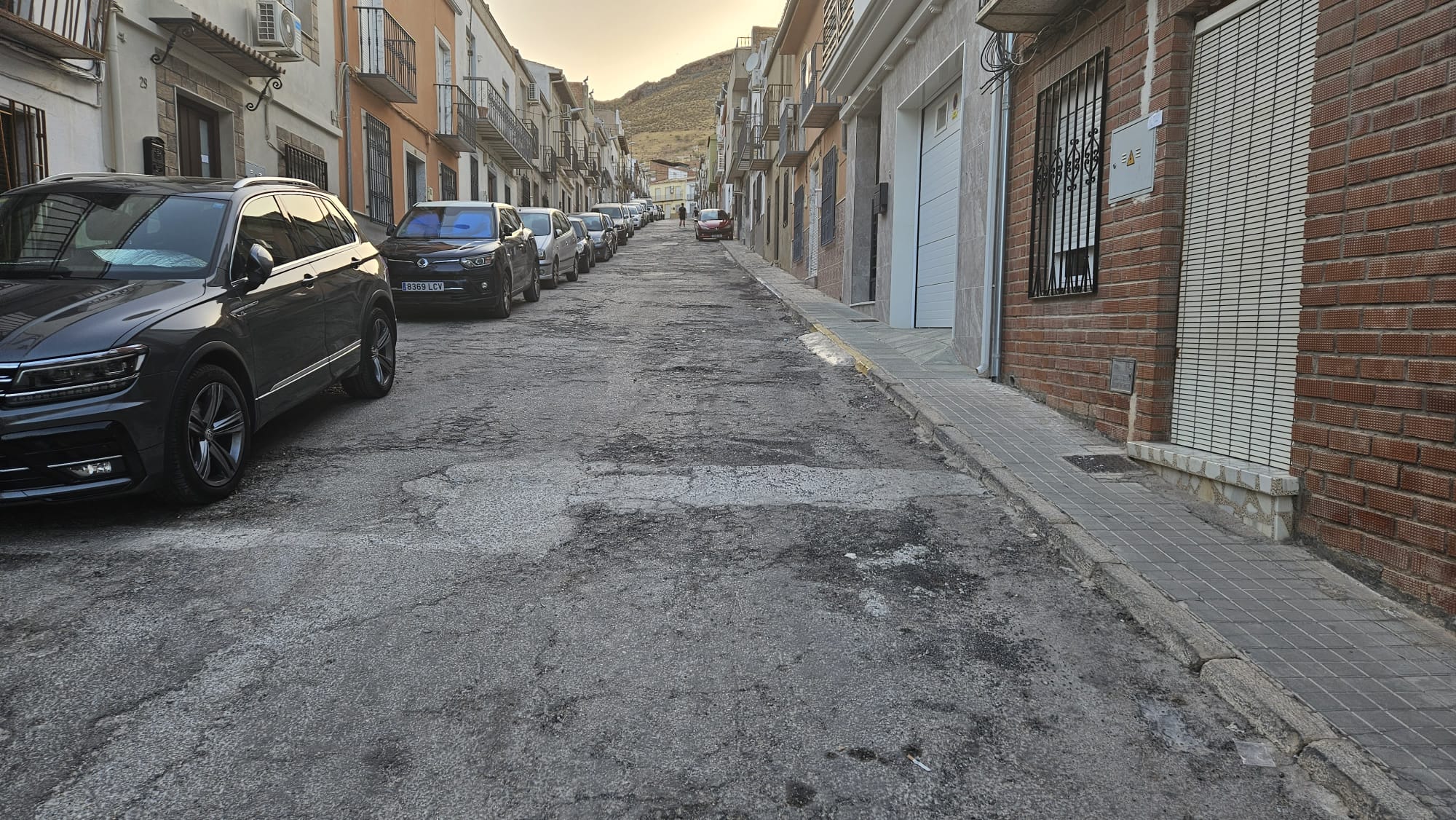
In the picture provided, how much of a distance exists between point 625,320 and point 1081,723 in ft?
35.9

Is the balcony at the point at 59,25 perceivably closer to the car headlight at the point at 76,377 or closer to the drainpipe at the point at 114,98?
the drainpipe at the point at 114,98

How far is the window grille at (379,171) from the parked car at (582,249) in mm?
3839

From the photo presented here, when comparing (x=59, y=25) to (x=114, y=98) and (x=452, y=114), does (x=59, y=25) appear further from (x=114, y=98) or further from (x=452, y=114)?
(x=452, y=114)

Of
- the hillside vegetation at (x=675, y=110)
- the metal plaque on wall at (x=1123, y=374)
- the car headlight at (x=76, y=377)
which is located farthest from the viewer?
the hillside vegetation at (x=675, y=110)

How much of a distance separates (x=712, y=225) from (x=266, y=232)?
39.9 m

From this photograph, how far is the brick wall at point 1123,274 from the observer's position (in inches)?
222

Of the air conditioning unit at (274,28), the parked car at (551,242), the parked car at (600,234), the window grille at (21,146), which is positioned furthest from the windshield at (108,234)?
the parked car at (600,234)

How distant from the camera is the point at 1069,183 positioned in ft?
23.7

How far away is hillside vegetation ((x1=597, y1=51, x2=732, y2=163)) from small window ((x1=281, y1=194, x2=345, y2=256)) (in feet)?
430

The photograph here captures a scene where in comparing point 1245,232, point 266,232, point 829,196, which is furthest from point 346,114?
point 1245,232

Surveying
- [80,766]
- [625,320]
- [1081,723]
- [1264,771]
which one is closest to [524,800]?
[80,766]

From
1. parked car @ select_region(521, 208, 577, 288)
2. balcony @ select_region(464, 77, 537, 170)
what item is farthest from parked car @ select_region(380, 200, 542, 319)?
balcony @ select_region(464, 77, 537, 170)

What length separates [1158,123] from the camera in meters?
5.70

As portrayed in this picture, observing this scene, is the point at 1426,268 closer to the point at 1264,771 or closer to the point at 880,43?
the point at 1264,771
